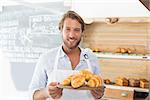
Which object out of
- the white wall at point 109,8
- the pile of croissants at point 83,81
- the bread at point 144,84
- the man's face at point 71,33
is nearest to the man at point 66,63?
the man's face at point 71,33

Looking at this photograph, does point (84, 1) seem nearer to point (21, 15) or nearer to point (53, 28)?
point (53, 28)

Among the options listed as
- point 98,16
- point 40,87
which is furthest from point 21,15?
point 40,87

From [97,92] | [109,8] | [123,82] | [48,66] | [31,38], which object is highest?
[109,8]

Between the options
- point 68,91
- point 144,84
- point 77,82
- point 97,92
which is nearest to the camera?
point 77,82

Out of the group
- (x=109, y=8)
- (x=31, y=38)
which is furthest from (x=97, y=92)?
(x=31, y=38)

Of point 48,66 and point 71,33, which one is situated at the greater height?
point 71,33

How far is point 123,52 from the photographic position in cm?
200

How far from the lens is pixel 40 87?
1.25 meters

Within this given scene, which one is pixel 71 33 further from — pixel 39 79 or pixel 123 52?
pixel 123 52

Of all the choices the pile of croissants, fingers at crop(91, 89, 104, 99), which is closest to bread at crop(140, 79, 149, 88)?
fingers at crop(91, 89, 104, 99)

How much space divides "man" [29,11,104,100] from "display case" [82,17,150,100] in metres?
0.63

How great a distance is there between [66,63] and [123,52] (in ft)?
2.61

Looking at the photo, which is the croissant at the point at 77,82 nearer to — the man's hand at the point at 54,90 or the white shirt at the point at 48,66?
the man's hand at the point at 54,90

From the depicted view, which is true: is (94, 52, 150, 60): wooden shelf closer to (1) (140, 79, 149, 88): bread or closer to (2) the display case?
(2) the display case
